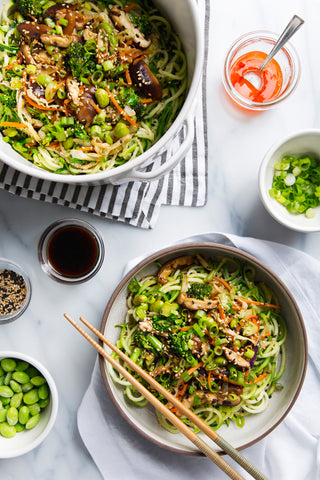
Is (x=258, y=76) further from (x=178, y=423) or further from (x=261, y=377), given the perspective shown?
(x=178, y=423)

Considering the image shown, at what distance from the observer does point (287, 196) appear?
8.68ft

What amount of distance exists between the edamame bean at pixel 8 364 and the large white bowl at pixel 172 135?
3.76 ft

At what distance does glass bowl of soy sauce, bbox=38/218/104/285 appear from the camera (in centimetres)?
267

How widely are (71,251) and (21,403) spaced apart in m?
0.92

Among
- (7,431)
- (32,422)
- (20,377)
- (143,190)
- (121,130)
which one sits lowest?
(7,431)

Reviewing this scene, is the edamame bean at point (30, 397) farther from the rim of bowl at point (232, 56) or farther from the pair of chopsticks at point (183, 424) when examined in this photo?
the rim of bowl at point (232, 56)

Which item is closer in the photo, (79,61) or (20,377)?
(79,61)

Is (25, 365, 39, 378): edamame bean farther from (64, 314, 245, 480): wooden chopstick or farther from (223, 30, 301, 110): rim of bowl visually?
(223, 30, 301, 110): rim of bowl

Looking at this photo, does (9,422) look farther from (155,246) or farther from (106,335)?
(155,246)

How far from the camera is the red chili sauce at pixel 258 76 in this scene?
271cm

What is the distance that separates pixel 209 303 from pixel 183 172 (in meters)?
0.77

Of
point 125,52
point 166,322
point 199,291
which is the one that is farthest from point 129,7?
point 166,322

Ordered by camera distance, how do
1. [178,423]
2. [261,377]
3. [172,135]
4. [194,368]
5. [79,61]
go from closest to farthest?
→ [172,135] < [79,61] < [178,423] < [194,368] < [261,377]

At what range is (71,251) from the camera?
2.79m
